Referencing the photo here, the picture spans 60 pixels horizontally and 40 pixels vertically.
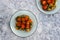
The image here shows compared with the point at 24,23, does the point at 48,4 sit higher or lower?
higher

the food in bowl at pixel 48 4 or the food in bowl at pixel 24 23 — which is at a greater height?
the food in bowl at pixel 48 4

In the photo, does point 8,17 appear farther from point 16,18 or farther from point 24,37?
point 24,37

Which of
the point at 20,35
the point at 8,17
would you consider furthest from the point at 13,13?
the point at 20,35

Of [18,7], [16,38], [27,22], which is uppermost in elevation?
[18,7]

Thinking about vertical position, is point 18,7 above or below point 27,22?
above

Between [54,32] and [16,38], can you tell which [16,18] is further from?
[54,32]
